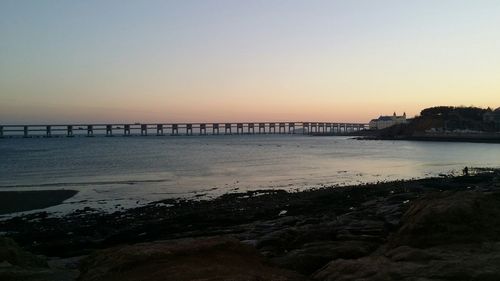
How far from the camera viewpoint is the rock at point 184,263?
570 centimetres

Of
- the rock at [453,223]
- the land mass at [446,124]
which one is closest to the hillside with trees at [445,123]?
the land mass at [446,124]

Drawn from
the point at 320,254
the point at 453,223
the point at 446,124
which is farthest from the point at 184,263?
the point at 446,124

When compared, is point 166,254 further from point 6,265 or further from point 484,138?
point 484,138

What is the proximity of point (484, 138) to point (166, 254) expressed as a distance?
111 metres

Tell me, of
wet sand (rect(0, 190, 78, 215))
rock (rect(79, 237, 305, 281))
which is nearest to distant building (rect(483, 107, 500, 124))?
wet sand (rect(0, 190, 78, 215))

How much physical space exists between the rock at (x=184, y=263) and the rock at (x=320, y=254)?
51 centimetres

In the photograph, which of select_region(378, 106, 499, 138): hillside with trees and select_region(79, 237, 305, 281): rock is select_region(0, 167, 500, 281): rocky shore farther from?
select_region(378, 106, 499, 138): hillside with trees

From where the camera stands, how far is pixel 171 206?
21.0 m

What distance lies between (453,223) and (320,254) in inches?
A: 80.5

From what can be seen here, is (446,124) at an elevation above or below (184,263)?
above

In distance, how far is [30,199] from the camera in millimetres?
24641

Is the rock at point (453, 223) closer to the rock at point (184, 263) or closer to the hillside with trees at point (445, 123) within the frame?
the rock at point (184, 263)

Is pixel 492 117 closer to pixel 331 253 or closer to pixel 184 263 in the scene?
pixel 331 253

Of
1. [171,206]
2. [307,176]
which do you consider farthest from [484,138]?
[171,206]
